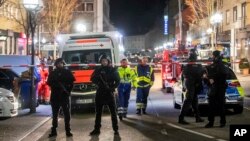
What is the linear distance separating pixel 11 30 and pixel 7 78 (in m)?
33.8

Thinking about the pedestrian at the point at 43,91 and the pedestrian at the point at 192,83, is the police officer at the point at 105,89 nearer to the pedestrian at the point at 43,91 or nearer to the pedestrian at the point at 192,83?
Result: the pedestrian at the point at 192,83

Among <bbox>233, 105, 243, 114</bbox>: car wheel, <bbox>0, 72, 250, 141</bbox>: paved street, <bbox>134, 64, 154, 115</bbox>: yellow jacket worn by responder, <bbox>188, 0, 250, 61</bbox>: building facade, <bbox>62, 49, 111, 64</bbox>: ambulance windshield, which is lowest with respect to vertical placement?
<bbox>0, 72, 250, 141</bbox>: paved street

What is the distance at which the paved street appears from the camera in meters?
12.1

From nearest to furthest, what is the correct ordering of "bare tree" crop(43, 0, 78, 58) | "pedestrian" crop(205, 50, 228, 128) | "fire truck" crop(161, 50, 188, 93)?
1. "pedestrian" crop(205, 50, 228, 128)
2. "fire truck" crop(161, 50, 188, 93)
3. "bare tree" crop(43, 0, 78, 58)

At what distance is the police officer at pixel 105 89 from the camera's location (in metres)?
12.6

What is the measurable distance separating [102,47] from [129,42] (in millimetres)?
149935

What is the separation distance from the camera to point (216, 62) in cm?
1387

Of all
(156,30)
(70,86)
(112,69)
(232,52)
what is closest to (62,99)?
(70,86)

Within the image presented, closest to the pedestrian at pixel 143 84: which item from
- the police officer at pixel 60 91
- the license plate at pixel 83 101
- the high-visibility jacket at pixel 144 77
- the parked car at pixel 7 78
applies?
the high-visibility jacket at pixel 144 77

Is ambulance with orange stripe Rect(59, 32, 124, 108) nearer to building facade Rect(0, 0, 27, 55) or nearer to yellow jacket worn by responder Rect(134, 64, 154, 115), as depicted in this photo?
yellow jacket worn by responder Rect(134, 64, 154, 115)

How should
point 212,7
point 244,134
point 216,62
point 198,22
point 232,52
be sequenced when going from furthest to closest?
point 198,22
point 212,7
point 232,52
point 216,62
point 244,134

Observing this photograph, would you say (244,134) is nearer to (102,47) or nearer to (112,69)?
(112,69)

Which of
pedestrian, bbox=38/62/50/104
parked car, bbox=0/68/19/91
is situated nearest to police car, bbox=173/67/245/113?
parked car, bbox=0/68/19/91

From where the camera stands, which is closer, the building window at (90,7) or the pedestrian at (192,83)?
the pedestrian at (192,83)
